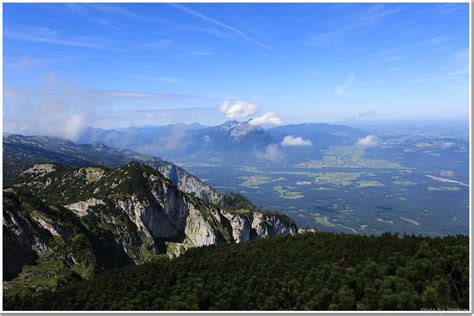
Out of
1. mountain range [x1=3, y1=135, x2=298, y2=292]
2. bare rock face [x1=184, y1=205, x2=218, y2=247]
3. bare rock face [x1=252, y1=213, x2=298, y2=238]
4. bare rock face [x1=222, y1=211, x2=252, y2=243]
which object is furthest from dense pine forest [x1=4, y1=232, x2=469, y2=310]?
bare rock face [x1=252, y1=213, x2=298, y2=238]

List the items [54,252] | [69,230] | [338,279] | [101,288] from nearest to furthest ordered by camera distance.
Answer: [338,279] < [101,288] < [54,252] < [69,230]

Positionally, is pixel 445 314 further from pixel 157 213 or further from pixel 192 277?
pixel 157 213

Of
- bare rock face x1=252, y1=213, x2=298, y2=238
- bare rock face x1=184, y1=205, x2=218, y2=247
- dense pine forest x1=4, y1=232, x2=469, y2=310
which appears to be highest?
dense pine forest x1=4, y1=232, x2=469, y2=310

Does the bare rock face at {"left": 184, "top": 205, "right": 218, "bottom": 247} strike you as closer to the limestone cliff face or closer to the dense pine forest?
the limestone cliff face

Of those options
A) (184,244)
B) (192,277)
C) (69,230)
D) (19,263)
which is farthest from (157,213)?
(192,277)

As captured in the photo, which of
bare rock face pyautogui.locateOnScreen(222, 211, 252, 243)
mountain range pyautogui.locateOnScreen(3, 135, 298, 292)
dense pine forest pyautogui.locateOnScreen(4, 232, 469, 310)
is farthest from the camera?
bare rock face pyautogui.locateOnScreen(222, 211, 252, 243)

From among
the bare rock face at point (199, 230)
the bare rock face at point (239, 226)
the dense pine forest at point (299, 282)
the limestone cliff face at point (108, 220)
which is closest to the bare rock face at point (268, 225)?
the limestone cliff face at point (108, 220)

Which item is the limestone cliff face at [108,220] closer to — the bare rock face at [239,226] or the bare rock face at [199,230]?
the bare rock face at [239,226]
